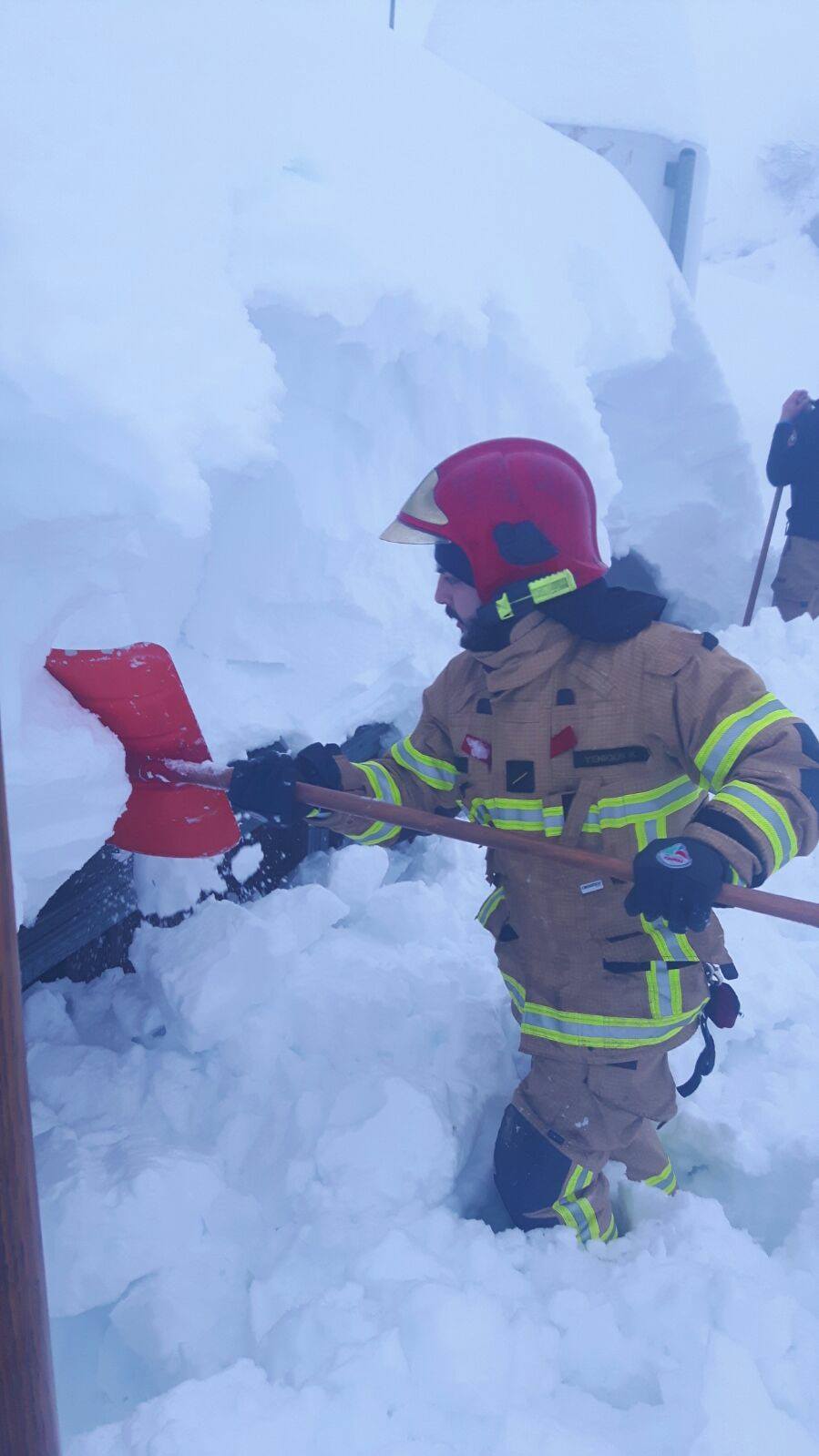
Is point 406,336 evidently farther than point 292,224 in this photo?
Yes

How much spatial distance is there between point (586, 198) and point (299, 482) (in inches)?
106

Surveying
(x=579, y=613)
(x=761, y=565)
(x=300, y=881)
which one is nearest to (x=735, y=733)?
(x=579, y=613)

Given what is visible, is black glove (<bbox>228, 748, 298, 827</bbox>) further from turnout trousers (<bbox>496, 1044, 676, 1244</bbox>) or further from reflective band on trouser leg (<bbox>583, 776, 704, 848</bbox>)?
turnout trousers (<bbox>496, 1044, 676, 1244</bbox>)

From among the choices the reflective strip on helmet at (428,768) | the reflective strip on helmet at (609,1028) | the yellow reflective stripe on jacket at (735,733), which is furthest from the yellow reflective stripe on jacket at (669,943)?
the reflective strip on helmet at (428,768)

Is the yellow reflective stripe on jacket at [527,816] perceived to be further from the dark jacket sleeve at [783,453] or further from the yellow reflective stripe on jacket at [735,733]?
the dark jacket sleeve at [783,453]

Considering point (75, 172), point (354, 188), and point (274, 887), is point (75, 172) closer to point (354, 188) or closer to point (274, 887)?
point (354, 188)

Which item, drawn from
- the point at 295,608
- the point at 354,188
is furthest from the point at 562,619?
the point at 354,188

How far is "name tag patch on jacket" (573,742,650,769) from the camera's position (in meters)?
1.77

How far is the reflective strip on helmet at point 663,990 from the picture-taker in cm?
188

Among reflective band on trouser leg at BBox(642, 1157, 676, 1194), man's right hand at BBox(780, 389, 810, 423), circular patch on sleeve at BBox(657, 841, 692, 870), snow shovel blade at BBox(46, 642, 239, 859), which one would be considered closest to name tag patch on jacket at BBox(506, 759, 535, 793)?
circular patch on sleeve at BBox(657, 841, 692, 870)

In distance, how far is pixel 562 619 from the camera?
180 centimetres

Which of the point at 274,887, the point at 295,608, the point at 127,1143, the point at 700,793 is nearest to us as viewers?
the point at 700,793

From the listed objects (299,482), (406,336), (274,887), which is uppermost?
(406,336)

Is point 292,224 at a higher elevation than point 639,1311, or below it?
higher
